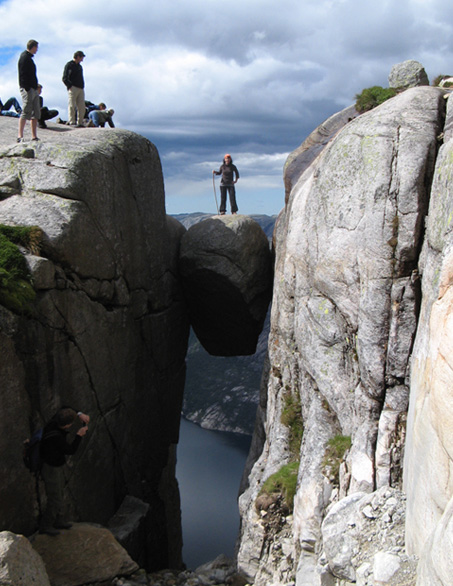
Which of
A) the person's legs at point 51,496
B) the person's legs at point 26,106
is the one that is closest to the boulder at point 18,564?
the person's legs at point 51,496

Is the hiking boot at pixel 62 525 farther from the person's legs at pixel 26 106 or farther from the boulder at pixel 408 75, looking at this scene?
the boulder at pixel 408 75

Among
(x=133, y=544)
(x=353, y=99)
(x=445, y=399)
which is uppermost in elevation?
(x=353, y=99)

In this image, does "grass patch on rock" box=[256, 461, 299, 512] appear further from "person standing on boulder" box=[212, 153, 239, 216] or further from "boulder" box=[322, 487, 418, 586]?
"person standing on boulder" box=[212, 153, 239, 216]

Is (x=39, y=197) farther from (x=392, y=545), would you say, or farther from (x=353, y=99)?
(x=392, y=545)

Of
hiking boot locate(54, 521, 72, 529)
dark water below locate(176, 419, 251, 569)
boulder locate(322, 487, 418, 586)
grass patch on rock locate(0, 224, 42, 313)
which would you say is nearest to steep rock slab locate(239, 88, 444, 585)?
boulder locate(322, 487, 418, 586)

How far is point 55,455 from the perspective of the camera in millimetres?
11352

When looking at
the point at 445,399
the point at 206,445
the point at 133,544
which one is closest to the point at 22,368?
the point at 133,544

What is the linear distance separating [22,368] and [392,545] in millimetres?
7887

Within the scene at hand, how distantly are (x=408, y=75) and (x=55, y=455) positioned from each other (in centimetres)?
1199

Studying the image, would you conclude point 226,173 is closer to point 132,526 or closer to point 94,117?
point 94,117

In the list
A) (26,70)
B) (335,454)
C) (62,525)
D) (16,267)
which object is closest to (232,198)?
(26,70)

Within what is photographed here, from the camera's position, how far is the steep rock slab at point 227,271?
21.0m

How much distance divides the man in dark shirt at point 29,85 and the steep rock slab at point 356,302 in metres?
7.61

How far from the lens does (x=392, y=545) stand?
8.64 meters
